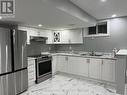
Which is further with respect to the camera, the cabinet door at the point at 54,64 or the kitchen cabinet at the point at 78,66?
the cabinet door at the point at 54,64

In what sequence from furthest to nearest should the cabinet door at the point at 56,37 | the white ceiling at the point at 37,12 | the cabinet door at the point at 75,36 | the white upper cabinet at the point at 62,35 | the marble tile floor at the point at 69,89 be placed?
1. the cabinet door at the point at 56,37
2. the cabinet door at the point at 75,36
3. the white upper cabinet at the point at 62,35
4. the marble tile floor at the point at 69,89
5. the white ceiling at the point at 37,12

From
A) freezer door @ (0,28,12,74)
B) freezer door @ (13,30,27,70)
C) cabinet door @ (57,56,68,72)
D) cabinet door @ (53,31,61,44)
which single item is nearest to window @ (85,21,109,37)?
cabinet door @ (53,31,61,44)

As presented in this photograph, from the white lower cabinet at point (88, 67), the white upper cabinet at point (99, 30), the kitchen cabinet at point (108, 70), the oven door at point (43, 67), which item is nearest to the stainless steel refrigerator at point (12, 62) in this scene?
the oven door at point (43, 67)

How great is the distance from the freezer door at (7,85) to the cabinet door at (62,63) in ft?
7.53

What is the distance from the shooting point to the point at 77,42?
184 inches

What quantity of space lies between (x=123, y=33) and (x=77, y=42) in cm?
189

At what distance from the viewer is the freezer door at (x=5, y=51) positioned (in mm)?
2441

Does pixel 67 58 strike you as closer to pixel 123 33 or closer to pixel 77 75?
pixel 77 75

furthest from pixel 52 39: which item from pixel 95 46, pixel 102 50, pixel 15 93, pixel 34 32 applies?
pixel 15 93

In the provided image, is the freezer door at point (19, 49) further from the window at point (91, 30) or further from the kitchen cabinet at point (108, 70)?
the window at point (91, 30)

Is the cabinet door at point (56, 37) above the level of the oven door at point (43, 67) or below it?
above

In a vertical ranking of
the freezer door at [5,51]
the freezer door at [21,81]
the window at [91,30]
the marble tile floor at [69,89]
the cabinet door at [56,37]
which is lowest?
the marble tile floor at [69,89]

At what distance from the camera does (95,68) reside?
368 centimetres

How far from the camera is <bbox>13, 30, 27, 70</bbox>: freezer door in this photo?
9.02 feet
